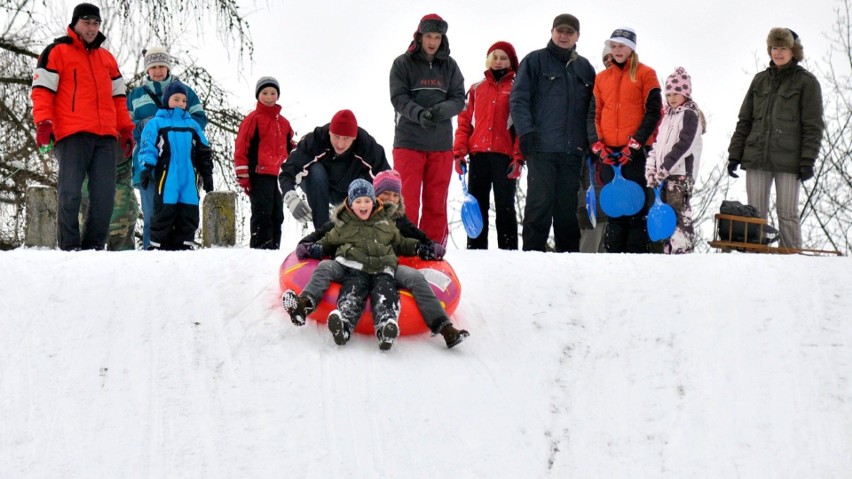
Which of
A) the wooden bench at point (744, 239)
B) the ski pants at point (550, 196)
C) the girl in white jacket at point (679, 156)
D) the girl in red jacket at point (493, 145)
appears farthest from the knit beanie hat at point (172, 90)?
the wooden bench at point (744, 239)

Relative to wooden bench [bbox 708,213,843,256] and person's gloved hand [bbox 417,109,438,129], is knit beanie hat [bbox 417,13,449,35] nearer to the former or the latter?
person's gloved hand [bbox 417,109,438,129]

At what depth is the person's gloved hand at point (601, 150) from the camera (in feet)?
24.4

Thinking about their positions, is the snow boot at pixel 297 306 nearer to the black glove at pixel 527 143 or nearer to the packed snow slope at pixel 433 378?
the packed snow slope at pixel 433 378

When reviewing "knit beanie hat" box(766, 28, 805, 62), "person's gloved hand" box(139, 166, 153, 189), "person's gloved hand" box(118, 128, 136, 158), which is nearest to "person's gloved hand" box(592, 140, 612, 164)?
"knit beanie hat" box(766, 28, 805, 62)

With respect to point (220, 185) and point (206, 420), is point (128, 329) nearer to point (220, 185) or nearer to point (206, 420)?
point (206, 420)

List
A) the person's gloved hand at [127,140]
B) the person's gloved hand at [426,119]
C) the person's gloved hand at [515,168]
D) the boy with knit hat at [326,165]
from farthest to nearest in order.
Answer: the person's gloved hand at [515,168]
the person's gloved hand at [127,140]
the person's gloved hand at [426,119]
the boy with knit hat at [326,165]

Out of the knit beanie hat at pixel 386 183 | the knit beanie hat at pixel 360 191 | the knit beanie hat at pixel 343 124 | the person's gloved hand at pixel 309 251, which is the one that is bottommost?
the person's gloved hand at pixel 309 251

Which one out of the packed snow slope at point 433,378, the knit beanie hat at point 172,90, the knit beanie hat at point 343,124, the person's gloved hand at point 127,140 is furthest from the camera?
the knit beanie hat at point 172,90

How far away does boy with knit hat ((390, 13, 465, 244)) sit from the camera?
Result: 7516 millimetres

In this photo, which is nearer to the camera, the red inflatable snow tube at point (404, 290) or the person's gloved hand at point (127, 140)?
the red inflatable snow tube at point (404, 290)

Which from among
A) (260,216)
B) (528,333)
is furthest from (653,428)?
(260,216)

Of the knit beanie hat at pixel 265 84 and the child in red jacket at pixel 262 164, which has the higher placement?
the knit beanie hat at pixel 265 84

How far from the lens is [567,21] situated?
→ 763 centimetres

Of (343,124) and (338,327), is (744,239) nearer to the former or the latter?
(343,124)
